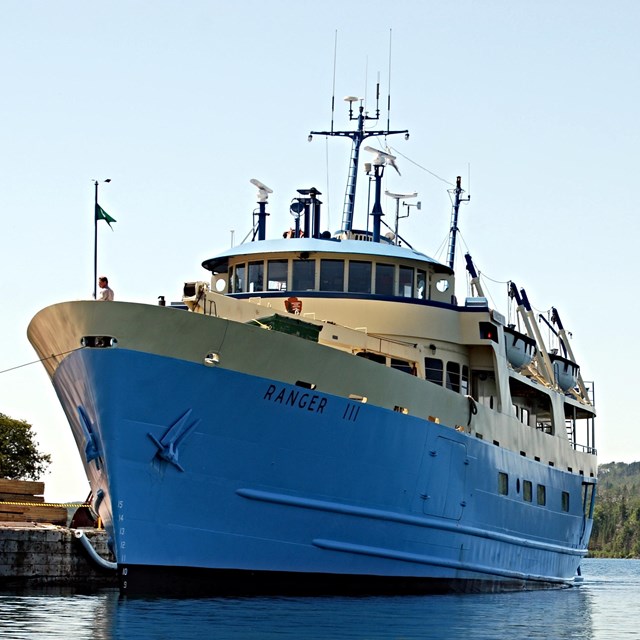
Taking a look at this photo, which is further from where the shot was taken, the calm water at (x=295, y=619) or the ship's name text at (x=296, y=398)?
the ship's name text at (x=296, y=398)

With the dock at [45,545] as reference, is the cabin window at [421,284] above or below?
above

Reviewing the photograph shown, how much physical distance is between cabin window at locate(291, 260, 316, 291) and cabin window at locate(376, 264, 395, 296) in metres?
1.47

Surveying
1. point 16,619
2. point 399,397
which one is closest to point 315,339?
point 399,397

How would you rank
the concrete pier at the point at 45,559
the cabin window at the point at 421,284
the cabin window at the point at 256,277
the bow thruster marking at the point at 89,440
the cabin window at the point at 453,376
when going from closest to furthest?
1. the bow thruster marking at the point at 89,440
2. the concrete pier at the point at 45,559
3. the cabin window at the point at 256,277
4. the cabin window at the point at 453,376
5. the cabin window at the point at 421,284

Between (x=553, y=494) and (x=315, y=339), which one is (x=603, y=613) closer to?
(x=553, y=494)

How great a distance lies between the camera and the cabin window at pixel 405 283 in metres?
27.9

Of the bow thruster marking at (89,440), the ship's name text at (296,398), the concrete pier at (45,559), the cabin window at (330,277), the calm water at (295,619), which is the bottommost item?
the calm water at (295,619)

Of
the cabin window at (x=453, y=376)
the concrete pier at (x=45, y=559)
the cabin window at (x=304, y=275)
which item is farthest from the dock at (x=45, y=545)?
the cabin window at (x=453, y=376)

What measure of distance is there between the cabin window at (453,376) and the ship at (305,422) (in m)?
0.05

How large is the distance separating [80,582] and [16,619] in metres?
7.88

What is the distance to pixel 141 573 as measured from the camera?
21.0 metres

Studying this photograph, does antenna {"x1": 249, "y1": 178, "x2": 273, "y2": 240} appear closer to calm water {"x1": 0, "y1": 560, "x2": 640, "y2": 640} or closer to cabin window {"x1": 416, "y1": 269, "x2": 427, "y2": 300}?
cabin window {"x1": 416, "y1": 269, "x2": 427, "y2": 300}

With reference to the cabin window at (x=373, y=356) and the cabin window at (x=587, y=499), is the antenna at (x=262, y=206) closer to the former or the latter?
the cabin window at (x=373, y=356)

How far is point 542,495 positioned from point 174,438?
1412 cm
